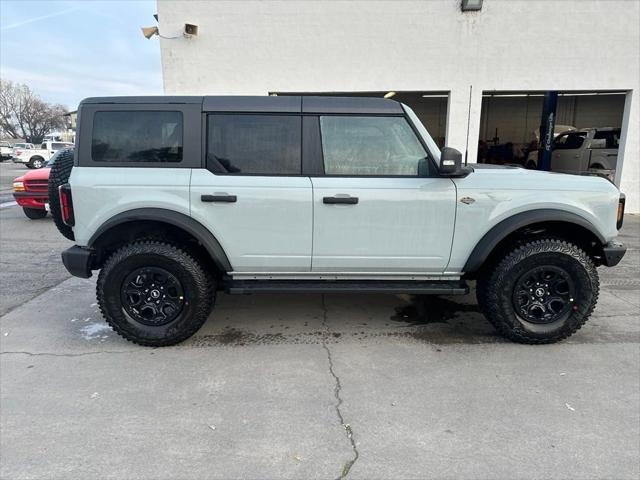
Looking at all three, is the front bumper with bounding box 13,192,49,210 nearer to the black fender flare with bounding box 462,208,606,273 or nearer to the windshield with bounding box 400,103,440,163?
the windshield with bounding box 400,103,440,163

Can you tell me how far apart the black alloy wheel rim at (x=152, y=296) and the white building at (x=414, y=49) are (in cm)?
748

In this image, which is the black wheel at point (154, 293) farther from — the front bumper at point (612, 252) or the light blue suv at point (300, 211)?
the front bumper at point (612, 252)

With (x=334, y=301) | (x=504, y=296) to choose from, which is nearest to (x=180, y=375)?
(x=334, y=301)

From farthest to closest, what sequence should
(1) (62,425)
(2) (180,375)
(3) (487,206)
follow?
(3) (487,206) → (2) (180,375) → (1) (62,425)

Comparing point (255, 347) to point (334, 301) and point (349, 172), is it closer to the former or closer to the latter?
point (334, 301)

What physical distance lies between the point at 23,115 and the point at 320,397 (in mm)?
99280

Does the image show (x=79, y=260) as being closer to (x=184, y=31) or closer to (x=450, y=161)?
(x=450, y=161)

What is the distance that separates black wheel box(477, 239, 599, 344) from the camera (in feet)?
11.7

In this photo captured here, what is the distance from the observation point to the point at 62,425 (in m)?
2.64

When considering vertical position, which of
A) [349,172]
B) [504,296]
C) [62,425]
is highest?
[349,172]

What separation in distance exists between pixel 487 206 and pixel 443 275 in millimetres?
685

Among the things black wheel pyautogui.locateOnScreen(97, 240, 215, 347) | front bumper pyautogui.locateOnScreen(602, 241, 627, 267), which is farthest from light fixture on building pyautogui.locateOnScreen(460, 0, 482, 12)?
black wheel pyautogui.locateOnScreen(97, 240, 215, 347)

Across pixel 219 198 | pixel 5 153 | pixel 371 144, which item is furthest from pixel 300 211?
pixel 5 153

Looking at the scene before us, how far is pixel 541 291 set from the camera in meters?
3.67
